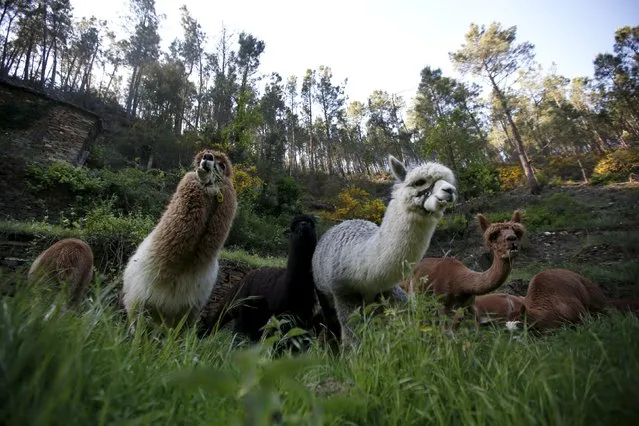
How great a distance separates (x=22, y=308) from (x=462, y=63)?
31209mm

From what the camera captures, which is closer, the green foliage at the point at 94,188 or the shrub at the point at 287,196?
the green foliage at the point at 94,188

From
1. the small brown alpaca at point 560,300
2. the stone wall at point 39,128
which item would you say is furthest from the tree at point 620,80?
the stone wall at point 39,128

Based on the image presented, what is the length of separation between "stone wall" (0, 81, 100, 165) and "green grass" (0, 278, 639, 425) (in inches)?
604

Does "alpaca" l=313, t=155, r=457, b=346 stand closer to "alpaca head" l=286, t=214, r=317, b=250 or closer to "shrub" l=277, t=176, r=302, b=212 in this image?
"alpaca head" l=286, t=214, r=317, b=250

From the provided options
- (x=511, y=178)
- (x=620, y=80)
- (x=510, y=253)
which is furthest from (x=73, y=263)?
(x=511, y=178)

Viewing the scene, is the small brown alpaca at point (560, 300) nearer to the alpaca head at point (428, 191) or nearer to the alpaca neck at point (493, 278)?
the alpaca neck at point (493, 278)

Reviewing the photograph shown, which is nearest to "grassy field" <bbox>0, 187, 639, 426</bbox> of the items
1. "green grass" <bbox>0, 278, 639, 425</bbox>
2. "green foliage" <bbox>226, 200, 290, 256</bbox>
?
"green grass" <bbox>0, 278, 639, 425</bbox>

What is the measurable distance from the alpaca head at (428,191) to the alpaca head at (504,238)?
1.60 m

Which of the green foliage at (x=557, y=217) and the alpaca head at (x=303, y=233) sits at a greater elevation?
the green foliage at (x=557, y=217)

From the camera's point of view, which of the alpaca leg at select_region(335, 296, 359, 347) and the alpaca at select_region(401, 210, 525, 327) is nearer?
the alpaca leg at select_region(335, 296, 359, 347)

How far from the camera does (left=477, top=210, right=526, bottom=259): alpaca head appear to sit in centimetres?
397

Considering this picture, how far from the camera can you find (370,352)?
1848 millimetres

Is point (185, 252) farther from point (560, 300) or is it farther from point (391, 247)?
point (560, 300)

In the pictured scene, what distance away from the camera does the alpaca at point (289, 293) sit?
3.59 m
